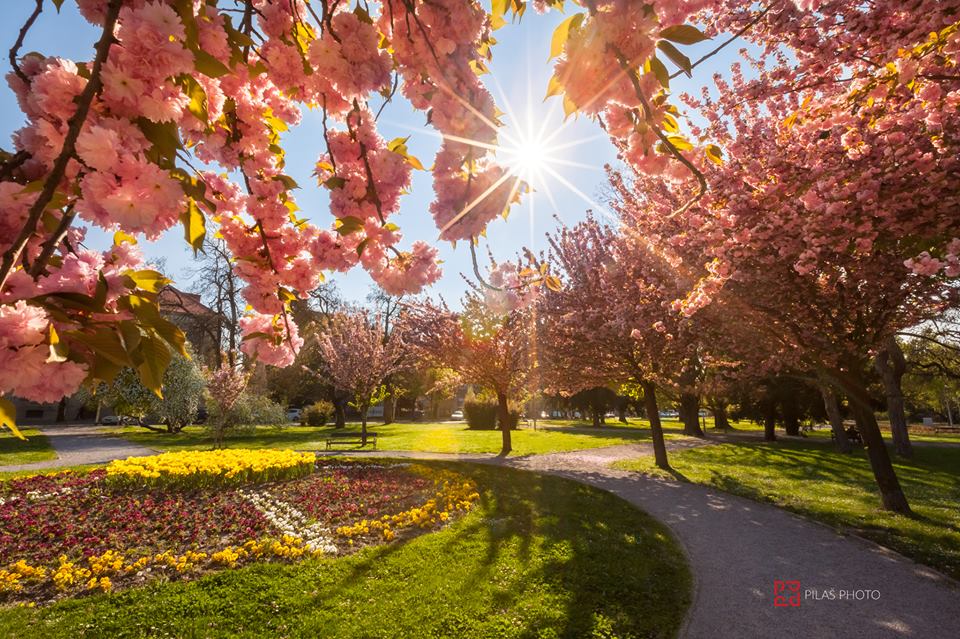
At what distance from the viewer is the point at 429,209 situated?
2514 mm

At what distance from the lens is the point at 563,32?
1584 mm

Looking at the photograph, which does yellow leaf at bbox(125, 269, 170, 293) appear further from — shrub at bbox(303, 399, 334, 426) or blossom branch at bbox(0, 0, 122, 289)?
shrub at bbox(303, 399, 334, 426)

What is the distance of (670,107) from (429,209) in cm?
131

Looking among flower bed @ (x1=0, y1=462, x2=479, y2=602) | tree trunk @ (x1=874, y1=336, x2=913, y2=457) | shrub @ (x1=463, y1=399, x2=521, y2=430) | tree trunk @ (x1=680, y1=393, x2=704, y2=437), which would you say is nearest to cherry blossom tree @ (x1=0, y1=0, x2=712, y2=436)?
flower bed @ (x1=0, y1=462, x2=479, y2=602)

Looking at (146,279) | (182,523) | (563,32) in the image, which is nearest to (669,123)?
(563,32)

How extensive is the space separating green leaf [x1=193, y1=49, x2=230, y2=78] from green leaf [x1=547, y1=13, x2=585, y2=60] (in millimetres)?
1169

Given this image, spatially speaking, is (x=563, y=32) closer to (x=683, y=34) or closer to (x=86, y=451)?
(x=683, y=34)

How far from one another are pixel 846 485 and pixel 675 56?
543 inches

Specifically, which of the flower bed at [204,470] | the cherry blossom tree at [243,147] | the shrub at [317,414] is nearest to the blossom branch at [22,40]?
the cherry blossom tree at [243,147]

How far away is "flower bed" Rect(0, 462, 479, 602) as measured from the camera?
5230mm

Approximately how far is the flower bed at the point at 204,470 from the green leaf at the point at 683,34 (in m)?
11.2

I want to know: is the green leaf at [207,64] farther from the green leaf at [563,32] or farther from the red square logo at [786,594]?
the red square logo at [786,594]

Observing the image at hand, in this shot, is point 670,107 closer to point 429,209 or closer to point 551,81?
point 551,81

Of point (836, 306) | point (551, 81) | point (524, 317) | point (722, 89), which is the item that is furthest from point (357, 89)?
point (524, 317)
